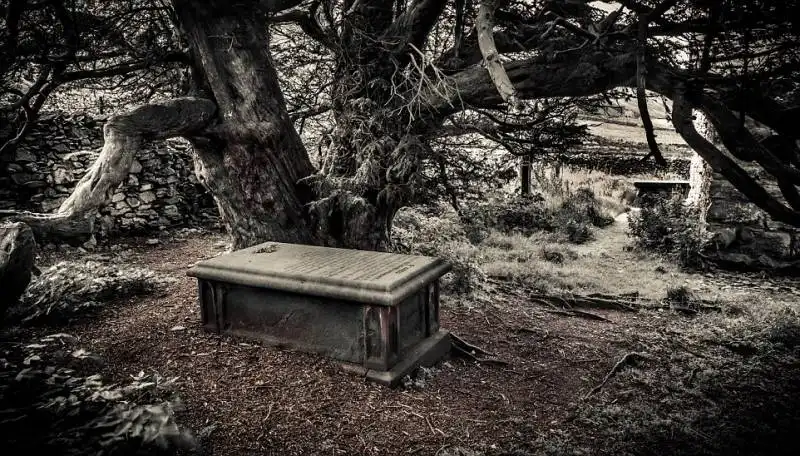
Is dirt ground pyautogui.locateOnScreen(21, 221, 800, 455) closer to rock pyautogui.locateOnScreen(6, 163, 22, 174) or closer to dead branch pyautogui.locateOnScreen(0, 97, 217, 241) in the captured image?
dead branch pyautogui.locateOnScreen(0, 97, 217, 241)

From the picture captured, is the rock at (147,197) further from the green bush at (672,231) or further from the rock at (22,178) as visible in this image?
the green bush at (672,231)

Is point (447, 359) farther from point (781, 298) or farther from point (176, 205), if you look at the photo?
point (176, 205)

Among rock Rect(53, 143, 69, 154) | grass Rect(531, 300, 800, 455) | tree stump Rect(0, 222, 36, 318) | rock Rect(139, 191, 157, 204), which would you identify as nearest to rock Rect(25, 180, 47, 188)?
rock Rect(53, 143, 69, 154)

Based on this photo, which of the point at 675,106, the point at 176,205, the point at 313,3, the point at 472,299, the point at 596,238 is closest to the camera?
the point at 675,106

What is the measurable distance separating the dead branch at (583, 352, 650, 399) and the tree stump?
4.61 meters

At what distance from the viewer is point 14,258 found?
4000mm

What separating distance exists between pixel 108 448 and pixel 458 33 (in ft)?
14.2

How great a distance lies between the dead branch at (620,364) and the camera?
4.36 meters

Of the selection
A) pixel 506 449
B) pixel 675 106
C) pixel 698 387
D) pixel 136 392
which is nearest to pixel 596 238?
pixel 698 387

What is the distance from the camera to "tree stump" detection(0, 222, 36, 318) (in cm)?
396

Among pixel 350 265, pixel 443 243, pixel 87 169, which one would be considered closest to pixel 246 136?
pixel 350 265

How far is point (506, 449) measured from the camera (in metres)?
Answer: 3.36

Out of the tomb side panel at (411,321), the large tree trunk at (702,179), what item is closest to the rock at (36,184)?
the tomb side panel at (411,321)

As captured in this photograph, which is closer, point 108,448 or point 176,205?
point 108,448
